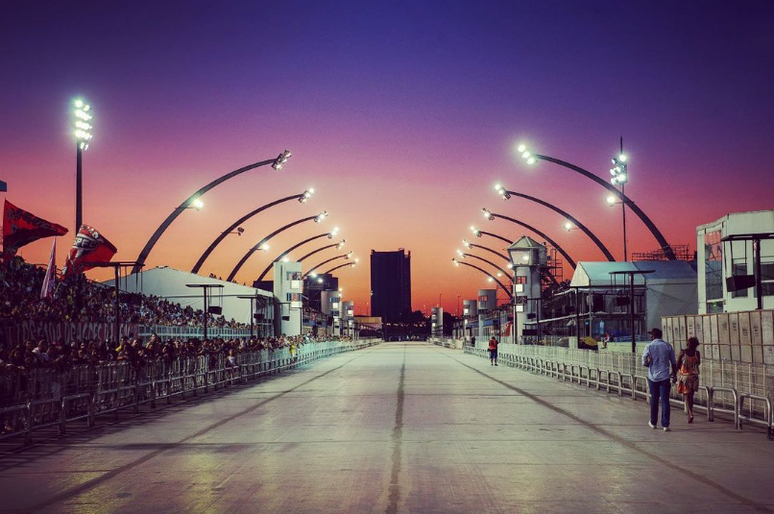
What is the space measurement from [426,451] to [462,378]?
74.1 ft

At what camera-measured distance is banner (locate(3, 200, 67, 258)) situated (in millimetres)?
21828

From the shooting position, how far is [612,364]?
2666 centimetres

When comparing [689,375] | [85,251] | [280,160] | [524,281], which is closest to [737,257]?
[280,160]

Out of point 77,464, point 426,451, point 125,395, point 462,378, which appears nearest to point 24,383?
point 77,464

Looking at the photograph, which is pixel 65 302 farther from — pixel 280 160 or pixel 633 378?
pixel 633 378

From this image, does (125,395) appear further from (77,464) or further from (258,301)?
(258,301)

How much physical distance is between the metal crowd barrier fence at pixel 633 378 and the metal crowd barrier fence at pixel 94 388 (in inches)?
459

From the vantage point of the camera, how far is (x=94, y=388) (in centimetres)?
1853

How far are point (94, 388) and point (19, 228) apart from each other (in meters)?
5.85

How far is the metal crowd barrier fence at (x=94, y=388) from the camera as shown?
15.1 m

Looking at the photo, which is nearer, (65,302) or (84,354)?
(84,354)

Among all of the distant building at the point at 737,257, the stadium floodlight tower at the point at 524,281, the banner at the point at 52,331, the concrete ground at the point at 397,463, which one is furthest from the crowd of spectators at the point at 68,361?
the stadium floodlight tower at the point at 524,281

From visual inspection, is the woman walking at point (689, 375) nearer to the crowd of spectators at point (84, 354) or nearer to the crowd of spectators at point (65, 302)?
the crowd of spectators at point (84, 354)

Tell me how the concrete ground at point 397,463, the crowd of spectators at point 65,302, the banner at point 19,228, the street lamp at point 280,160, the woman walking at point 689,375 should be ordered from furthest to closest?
the street lamp at point 280,160 < the crowd of spectators at point 65,302 < the banner at point 19,228 < the woman walking at point 689,375 < the concrete ground at point 397,463
